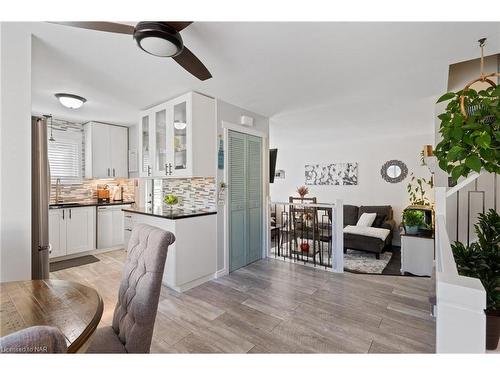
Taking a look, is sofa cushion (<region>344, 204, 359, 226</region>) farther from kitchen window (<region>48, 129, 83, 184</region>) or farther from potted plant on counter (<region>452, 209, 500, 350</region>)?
kitchen window (<region>48, 129, 83, 184</region>)

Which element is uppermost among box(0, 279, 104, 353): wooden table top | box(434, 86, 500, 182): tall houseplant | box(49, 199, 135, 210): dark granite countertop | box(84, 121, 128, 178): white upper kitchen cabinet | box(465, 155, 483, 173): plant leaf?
box(84, 121, 128, 178): white upper kitchen cabinet

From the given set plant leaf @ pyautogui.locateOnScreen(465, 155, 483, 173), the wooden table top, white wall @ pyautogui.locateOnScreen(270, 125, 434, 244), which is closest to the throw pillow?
white wall @ pyautogui.locateOnScreen(270, 125, 434, 244)

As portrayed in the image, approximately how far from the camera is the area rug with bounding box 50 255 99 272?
3.67m

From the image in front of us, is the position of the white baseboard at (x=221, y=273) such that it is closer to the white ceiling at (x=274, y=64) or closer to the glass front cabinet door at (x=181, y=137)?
the glass front cabinet door at (x=181, y=137)

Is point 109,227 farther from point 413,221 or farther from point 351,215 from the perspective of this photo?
point 413,221

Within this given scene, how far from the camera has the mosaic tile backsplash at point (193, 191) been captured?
3.29 meters

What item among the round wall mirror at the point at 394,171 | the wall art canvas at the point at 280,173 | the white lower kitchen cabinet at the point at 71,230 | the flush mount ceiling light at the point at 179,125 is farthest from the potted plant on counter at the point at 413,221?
the white lower kitchen cabinet at the point at 71,230

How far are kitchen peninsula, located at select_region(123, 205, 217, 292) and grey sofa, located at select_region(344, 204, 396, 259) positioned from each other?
305cm

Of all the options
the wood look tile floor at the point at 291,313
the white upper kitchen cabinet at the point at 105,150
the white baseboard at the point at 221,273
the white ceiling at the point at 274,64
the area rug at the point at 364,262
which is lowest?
the area rug at the point at 364,262

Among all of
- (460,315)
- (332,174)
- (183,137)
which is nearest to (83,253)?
(183,137)

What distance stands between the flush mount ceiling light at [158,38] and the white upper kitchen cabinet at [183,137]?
4.65 ft

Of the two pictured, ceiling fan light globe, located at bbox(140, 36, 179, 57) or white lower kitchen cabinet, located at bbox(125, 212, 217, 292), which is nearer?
ceiling fan light globe, located at bbox(140, 36, 179, 57)

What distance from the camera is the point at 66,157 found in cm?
436
